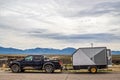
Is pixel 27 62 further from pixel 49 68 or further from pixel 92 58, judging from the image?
pixel 92 58

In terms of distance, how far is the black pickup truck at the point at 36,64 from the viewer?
30062mm

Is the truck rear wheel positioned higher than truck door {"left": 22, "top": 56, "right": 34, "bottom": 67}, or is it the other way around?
truck door {"left": 22, "top": 56, "right": 34, "bottom": 67}

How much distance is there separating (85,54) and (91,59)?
721 mm

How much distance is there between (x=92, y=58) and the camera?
96.3 feet

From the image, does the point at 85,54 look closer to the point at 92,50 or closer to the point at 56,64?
the point at 92,50

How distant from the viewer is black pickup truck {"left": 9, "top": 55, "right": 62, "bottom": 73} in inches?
1184

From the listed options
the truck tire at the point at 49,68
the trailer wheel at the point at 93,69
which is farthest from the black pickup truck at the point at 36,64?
the trailer wheel at the point at 93,69

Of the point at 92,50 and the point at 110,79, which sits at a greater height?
the point at 92,50

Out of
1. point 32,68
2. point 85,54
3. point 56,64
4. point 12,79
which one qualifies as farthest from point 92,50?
point 12,79

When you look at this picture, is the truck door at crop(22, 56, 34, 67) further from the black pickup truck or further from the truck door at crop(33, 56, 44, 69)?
the truck door at crop(33, 56, 44, 69)

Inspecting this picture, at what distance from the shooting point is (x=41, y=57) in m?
30.5

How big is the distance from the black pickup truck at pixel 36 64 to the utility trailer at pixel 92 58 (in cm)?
184

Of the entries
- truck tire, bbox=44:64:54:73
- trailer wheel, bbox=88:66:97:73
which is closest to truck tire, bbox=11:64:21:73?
truck tire, bbox=44:64:54:73

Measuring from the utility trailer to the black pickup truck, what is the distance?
184 cm
